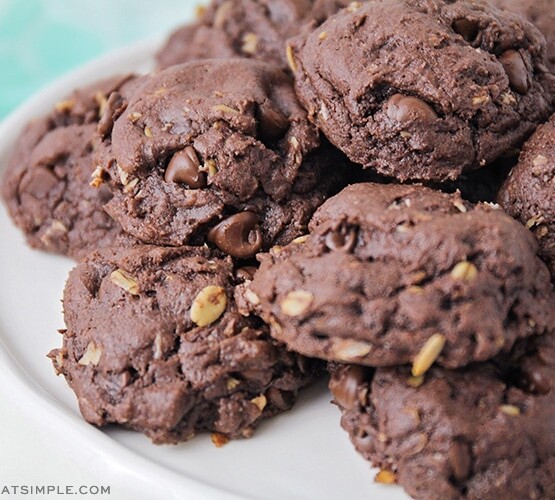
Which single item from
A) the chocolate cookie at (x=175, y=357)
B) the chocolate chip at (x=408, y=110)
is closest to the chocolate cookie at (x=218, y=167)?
the chocolate cookie at (x=175, y=357)

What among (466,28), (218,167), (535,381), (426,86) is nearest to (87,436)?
(218,167)

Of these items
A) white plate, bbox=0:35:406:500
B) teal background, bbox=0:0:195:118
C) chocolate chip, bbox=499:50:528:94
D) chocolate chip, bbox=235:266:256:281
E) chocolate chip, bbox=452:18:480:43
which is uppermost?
chocolate chip, bbox=452:18:480:43

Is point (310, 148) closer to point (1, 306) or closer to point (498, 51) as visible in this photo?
point (498, 51)

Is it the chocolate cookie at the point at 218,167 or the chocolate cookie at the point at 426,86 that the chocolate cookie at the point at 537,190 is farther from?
the chocolate cookie at the point at 218,167

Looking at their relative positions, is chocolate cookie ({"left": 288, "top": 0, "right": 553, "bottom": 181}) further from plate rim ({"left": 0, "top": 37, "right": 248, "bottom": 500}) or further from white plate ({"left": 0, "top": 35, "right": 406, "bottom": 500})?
plate rim ({"left": 0, "top": 37, "right": 248, "bottom": 500})

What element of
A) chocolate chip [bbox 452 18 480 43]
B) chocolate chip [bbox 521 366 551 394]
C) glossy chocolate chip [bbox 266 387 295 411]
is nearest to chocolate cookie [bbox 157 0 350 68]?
chocolate chip [bbox 452 18 480 43]

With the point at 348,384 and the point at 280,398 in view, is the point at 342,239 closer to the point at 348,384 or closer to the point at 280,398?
the point at 348,384

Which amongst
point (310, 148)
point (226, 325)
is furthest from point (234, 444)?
point (310, 148)

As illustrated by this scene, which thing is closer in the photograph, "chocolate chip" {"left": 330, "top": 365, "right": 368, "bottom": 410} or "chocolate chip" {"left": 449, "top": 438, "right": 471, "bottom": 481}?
"chocolate chip" {"left": 449, "top": 438, "right": 471, "bottom": 481}
